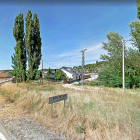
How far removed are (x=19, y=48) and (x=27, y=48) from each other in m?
1.62

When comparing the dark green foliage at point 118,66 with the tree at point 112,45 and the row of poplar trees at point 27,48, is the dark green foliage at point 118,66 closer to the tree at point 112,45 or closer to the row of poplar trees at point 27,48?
the tree at point 112,45

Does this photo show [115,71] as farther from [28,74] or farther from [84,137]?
[28,74]

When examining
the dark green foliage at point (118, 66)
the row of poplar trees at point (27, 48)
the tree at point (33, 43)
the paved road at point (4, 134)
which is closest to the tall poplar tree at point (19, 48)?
the row of poplar trees at point (27, 48)

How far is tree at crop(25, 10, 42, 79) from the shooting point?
71.6ft

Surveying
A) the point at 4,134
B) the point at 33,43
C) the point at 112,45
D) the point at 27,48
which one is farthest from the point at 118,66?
the point at 27,48

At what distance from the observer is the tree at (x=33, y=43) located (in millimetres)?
21828

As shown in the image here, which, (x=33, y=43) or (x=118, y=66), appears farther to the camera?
(x=33, y=43)

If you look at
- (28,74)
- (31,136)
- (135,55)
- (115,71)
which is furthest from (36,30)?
(31,136)

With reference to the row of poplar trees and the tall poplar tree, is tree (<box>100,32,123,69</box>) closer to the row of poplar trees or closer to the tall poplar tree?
the row of poplar trees

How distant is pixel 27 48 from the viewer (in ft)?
72.6

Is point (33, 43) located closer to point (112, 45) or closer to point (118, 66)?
point (112, 45)

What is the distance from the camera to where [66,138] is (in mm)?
2598

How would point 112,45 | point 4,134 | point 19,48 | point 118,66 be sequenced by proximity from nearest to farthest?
1. point 4,134
2. point 118,66
3. point 112,45
4. point 19,48

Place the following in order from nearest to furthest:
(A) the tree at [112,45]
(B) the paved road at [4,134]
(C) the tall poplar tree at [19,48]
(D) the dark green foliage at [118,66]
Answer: (B) the paved road at [4,134] → (D) the dark green foliage at [118,66] → (A) the tree at [112,45] → (C) the tall poplar tree at [19,48]
